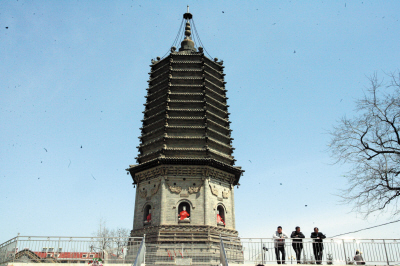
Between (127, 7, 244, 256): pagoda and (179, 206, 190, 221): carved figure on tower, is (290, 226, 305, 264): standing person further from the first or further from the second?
(179, 206, 190, 221): carved figure on tower

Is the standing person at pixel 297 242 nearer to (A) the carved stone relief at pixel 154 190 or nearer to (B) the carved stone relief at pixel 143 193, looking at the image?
(A) the carved stone relief at pixel 154 190

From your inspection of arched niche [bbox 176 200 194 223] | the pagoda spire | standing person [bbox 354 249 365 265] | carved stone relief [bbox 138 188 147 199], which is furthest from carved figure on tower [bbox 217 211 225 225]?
the pagoda spire

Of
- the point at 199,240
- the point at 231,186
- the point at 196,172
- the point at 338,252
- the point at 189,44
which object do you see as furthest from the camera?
the point at 189,44

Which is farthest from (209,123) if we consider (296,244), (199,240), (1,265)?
(1,265)

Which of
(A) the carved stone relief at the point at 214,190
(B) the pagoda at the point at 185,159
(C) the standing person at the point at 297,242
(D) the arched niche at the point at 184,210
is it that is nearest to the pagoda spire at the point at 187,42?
(B) the pagoda at the point at 185,159

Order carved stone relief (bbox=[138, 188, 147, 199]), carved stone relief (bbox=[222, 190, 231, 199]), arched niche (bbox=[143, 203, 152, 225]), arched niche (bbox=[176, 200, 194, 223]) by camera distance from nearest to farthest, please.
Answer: arched niche (bbox=[176, 200, 194, 223]), arched niche (bbox=[143, 203, 152, 225]), carved stone relief (bbox=[138, 188, 147, 199]), carved stone relief (bbox=[222, 190, 231, 199])

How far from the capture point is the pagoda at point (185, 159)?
24.5 metres

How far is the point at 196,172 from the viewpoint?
1019 inches

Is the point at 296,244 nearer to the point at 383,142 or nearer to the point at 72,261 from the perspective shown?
the point at 383,142

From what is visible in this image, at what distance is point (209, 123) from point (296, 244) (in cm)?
1531

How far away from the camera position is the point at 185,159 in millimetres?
25641

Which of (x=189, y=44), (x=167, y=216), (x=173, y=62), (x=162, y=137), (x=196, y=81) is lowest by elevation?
(x=167, y=216)

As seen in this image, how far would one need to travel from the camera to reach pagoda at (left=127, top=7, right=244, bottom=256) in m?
24.5

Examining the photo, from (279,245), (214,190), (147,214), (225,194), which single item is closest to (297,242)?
(279,245)
